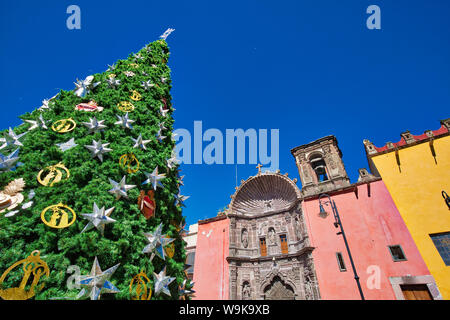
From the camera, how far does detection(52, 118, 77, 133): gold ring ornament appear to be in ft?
14.9

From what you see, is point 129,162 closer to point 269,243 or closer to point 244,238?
point 244,238

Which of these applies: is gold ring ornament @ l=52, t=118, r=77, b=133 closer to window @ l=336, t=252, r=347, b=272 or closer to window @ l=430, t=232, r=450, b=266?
window @ l=336, t=252, r=347, b=272

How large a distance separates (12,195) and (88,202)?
1.10 m

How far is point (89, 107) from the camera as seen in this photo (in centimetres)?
533

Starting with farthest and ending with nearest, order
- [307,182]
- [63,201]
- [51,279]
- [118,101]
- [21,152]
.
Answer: [307,182], [118,101], [21,152], [63,201], [51,279]

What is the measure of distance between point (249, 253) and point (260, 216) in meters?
3.22

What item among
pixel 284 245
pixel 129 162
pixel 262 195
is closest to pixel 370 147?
pixel 262 195

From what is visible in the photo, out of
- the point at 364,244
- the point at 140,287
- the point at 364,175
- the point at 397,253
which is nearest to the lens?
the point at 140,287

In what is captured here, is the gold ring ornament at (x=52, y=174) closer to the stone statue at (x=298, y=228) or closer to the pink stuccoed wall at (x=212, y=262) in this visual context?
the pink stuccoed wall at (x=212, y=262)

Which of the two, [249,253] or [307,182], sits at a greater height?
[307,182]

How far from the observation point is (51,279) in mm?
2826

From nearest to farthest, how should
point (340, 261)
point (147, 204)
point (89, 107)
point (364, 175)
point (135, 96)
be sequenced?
point (147, 204), point (89, 107), point (135, 96), point (340, 261), point (364, 175)
